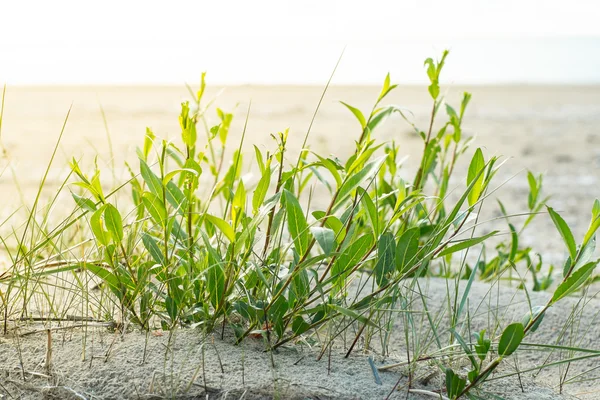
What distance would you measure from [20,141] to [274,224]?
5859mm

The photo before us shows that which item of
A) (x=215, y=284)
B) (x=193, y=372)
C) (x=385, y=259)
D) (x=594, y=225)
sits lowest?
(x=193, y=372)

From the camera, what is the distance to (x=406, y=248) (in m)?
1.43

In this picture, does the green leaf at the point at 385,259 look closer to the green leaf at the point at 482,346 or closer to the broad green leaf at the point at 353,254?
the broad green leaf at the point at 353,254

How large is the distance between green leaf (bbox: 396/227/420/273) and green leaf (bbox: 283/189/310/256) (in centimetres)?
19

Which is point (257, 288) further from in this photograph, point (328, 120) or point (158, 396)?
point (328, 120)

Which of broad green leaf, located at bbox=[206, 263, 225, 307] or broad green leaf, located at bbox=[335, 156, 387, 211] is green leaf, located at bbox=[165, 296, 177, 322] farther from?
broad green leaf, located at bbox=[335, 156, 387, 211]

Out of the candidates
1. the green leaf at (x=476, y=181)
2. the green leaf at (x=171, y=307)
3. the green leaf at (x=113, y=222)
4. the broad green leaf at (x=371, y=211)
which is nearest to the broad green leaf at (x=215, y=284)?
the green leaf at (x=171, y=307)

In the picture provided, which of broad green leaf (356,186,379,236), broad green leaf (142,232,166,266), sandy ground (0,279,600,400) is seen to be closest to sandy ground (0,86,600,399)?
sandy ground (0,279,600,400)

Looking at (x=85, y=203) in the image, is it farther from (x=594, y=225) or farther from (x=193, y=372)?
(x=594, y=225)

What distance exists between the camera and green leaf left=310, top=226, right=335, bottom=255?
131cm

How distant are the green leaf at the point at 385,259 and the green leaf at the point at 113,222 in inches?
21.5

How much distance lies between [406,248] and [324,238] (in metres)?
0.21

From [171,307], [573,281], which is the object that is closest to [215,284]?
[171,307]

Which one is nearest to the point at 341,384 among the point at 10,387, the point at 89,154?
the point at 10,387
